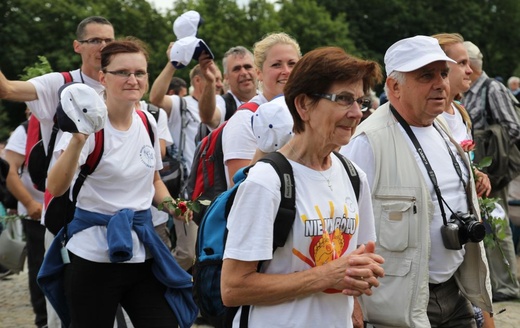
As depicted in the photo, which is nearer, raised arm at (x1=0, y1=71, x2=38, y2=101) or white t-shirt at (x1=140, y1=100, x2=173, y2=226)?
raised arm at (x1=0, y1=71, x2=38, y2=101)

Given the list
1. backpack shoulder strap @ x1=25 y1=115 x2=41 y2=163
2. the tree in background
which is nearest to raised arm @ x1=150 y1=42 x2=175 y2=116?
backpack shoulder strap @ x1=25 y1=115 x2=41 y2=163

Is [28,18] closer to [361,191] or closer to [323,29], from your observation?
[323,29]

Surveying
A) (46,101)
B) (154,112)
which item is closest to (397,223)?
(46,101)

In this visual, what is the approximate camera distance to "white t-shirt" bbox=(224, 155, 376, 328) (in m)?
3.36

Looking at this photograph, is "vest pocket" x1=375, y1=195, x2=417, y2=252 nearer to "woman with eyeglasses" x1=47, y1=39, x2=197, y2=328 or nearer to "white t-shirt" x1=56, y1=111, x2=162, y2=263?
"woman with eyeglasses" x1=47, y1=39, x2=197, y2=328

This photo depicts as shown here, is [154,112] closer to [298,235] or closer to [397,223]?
[397,223]

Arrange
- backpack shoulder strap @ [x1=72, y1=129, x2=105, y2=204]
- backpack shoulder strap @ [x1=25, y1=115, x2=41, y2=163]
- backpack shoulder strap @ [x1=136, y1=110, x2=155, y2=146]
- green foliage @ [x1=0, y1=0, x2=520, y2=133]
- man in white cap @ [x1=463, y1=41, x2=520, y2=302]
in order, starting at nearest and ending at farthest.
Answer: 1. backpack shoulder strap @ [x1=72, y1=129, x2=105, y2=204]
2. backpack shoulder strap @ [x1=136, y1=110, x2=155, y2=146]
3. backpack shoulder strap @ [x1=25, y1=115, x2=41, y2=163]
4. man in white cap @ [x1=463, y1=41, x2=520, y2=302]
5. green foliage @ [x1=0, y1=0, x2=520, y2=133]

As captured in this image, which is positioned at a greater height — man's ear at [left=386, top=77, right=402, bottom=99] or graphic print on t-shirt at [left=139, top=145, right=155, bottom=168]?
man's ear at [left=386, top=77, right=402, bottom=99]

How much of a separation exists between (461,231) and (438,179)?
0.99 ft

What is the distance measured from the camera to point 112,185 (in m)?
5.40

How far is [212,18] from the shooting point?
147 ft

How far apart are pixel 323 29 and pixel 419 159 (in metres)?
42.1

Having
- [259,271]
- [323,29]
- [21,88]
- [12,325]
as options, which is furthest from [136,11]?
[259,271]

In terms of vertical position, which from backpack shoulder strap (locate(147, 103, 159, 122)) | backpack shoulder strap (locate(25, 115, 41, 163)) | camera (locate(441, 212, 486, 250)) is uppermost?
backpack shoulder strap (locate(147, 103, 159, 122))
